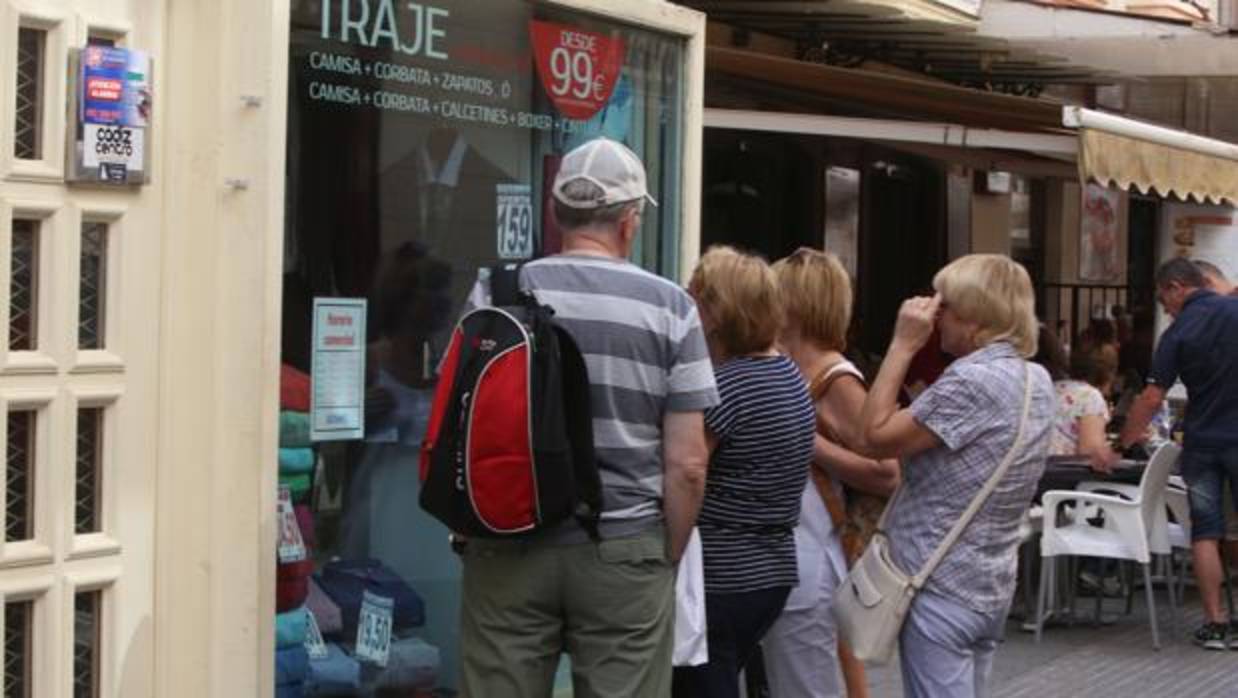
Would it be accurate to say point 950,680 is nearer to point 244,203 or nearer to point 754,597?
point 754,597

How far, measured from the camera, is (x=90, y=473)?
507cm

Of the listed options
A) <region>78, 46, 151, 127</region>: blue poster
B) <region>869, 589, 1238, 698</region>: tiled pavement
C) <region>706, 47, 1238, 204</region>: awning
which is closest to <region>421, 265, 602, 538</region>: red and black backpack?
<region>78, 46, 151, 127</region>: blue poster

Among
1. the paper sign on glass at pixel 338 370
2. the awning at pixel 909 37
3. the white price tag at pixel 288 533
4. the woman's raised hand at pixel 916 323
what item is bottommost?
the white price tag at pixel 288 533

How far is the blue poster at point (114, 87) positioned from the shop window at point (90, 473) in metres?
0.68

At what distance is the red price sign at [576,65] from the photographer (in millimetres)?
6484

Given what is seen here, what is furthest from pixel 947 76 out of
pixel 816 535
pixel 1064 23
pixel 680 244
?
pixel 816 535

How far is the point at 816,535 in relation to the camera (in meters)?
6.09

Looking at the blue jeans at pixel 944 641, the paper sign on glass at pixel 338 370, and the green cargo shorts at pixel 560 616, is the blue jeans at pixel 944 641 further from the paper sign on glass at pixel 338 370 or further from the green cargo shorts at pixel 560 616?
the paper sign on glass at pixel 338 370

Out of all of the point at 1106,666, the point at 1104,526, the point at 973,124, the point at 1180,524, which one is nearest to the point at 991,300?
the point at 1106,666

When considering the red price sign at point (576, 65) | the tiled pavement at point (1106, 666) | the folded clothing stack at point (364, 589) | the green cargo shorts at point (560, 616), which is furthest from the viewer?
the tiled pavement at point (1106, 666)

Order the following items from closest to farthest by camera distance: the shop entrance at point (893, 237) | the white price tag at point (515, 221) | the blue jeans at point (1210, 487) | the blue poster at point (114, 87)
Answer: the blue poster at point (114, 87) → the white price tag at point (515, 221) → the blue jeans at point (1210, 487) → the shop entrance at point (893, 237)

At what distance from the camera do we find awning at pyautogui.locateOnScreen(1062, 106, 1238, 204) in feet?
33.0

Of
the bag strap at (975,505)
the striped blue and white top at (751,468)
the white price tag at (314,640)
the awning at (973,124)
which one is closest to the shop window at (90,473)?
the white price tag at (314,640)

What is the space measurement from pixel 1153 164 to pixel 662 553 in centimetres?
667
